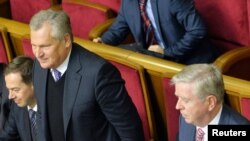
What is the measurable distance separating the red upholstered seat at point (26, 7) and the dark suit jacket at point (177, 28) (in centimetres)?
40

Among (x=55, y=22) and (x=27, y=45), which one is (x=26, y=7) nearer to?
(x=27, y=45)

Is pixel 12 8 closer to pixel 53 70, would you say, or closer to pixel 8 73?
pixel 8 73

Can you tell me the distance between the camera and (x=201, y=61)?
1.10m

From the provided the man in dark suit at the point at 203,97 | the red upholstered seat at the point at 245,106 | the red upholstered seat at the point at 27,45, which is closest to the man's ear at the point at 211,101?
the man in dark suit at the point at 203,97

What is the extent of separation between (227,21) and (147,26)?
7.3 inches

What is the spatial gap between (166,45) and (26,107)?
34cm

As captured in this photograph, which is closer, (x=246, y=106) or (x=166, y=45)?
(x=246, y=106)

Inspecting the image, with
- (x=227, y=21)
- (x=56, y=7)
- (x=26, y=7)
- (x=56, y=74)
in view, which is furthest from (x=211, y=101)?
(x=26, y=7)

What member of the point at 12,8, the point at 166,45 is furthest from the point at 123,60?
the point at 12,8

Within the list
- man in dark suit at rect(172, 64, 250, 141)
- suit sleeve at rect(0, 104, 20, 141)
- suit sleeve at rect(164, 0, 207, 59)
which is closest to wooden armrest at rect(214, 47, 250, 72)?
suit sleeve at rect(164, 0, 207, 59)

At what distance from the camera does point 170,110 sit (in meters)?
0.94

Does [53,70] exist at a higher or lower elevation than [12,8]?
higher

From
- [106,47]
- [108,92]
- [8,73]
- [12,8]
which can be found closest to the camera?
[108,92]

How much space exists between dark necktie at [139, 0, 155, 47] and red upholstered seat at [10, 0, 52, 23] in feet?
1.50
